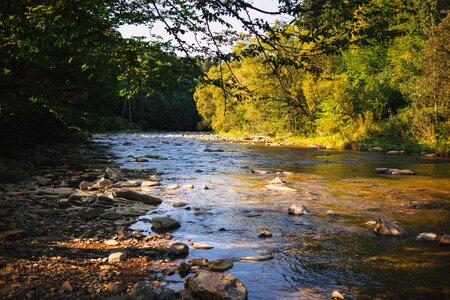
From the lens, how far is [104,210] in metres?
A: 8.45

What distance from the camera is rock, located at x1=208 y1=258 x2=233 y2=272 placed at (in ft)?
17.7

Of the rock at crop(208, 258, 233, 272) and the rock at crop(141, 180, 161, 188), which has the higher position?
the rock at crop(141, 180, 161, 188)

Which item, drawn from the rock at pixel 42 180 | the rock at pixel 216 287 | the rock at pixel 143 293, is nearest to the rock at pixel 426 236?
the rock at pixel 216 287

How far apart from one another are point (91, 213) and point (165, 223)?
178 centimetres

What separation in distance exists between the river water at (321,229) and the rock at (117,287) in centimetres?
65

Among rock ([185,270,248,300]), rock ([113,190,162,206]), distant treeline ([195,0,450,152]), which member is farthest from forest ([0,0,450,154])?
rock ([113,190,162,206])

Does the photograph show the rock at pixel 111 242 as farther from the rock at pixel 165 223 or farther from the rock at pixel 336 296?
the rock at pixel 336 296

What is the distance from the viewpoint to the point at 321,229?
7508 millimetres

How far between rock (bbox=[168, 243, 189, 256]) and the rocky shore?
0.6 inches

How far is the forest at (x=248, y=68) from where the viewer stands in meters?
4.16

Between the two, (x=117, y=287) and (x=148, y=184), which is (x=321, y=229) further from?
(x=148, y=184)

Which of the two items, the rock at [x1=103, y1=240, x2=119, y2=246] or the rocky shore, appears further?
the rock at [x1=103, y1=240, x2=119, y2=246]

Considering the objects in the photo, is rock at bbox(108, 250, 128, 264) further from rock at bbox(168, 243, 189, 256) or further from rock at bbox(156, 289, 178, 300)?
rock at bbox(156, 289, 178, 300)

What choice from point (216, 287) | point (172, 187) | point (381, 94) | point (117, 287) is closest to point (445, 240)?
point (216, 287)
